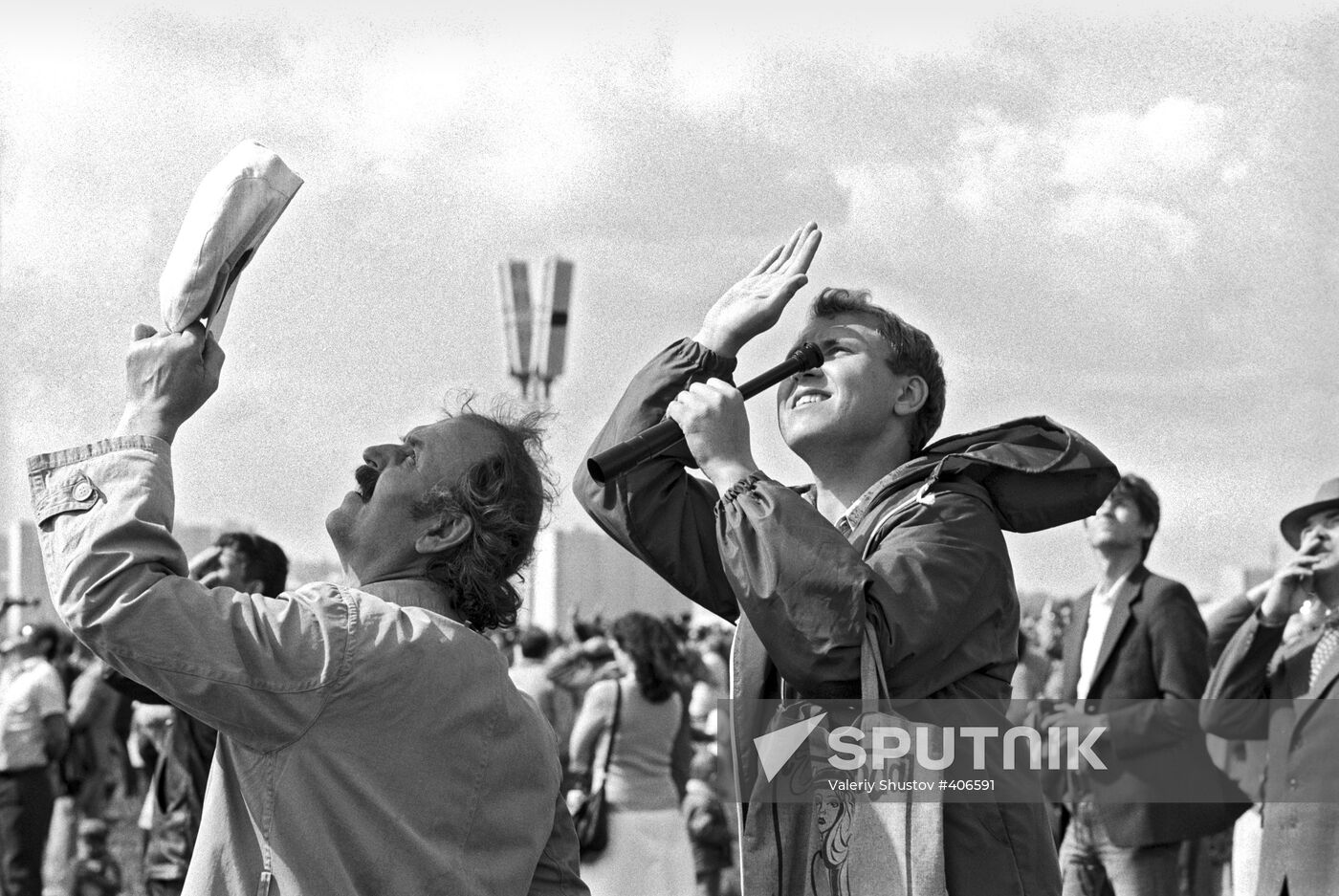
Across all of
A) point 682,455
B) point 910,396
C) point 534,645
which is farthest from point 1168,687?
point 534,645

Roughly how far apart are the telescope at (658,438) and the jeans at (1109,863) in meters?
3.02

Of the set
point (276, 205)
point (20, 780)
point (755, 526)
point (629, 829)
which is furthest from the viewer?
point (20, 780)

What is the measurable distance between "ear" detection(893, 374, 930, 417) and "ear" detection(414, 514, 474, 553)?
32.7 inches

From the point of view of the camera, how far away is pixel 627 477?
2955 millimetres

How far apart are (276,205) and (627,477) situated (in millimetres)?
877

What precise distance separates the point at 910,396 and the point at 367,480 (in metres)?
0.98

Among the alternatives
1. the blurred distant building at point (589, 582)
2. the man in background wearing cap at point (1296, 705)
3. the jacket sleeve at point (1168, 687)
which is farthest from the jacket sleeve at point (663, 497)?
the blurred distant building at point (589, 582)

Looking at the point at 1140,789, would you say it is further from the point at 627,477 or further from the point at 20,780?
the point at 20,780

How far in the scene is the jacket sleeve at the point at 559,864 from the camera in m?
2.54

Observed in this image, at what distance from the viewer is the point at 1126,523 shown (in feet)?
18.5

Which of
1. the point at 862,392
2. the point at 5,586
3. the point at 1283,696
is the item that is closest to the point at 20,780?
the point at 1283,696

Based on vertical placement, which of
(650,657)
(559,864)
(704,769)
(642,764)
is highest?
(559,864)

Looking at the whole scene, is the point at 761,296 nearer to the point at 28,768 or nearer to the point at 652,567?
the point at 652,567

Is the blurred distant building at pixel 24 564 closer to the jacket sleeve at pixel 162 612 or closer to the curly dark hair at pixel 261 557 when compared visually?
the curly dark hair at pixel 261 557
